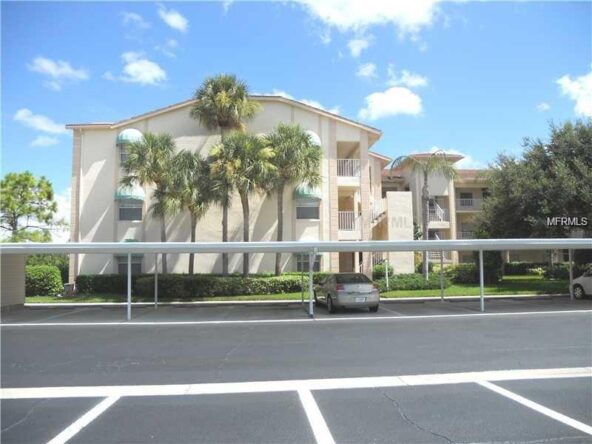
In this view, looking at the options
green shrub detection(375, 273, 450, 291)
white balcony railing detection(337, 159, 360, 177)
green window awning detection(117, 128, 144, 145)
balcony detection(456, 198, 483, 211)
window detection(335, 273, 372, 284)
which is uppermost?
green window awning detection(117, 128, 144, 145)

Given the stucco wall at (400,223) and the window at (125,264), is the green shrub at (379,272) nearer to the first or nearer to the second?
the stucco wall at (400,223)

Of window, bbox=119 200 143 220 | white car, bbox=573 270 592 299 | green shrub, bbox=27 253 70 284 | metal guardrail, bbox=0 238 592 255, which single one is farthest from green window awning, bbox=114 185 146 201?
white car, bbox=573 270 592 299

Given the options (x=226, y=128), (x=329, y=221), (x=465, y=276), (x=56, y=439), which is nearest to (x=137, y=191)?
(x=226, y=128)

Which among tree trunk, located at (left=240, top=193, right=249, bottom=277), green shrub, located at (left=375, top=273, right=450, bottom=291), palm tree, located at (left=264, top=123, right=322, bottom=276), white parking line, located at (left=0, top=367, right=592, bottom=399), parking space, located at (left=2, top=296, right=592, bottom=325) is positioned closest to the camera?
white parking line, located at (left=0, top=367, right=592, bottom=399)

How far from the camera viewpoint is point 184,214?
27000mm

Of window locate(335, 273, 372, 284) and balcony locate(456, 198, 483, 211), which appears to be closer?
window locate(335, 273, 372, 284)

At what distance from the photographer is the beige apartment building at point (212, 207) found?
1059 inches

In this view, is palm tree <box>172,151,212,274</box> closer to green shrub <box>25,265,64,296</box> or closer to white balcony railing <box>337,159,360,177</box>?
green shrub <box>25,265,64,296</box>

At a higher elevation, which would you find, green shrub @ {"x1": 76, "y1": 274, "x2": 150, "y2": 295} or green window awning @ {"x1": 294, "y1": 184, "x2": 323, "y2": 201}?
green window awning @ {"x1": 294, "y1": 184, "x2": 323, "y2": 201}

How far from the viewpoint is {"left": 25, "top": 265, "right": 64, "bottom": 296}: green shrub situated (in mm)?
25078

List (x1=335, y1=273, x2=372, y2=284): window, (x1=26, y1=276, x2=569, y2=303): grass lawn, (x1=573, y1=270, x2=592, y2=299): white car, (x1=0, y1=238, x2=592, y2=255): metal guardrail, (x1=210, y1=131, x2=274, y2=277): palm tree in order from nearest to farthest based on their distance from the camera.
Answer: (x1=0, y1=238, x2=592, y2=255): metal guardrail, (x1=335, y1=273, x2=372, y2=284): window, (x1=573, y1=270, x2=592, y2=299): white car, (x1=26, y1=276, x2=569, y2=303): grass lawn, (x1=210, y1=131, x2=274, y2=277): palm tree

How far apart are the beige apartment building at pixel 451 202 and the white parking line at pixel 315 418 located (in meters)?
32.0

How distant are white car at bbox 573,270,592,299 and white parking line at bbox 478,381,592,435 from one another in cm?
1643

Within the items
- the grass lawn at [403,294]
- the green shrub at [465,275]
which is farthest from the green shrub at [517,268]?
the grass lawn at [403,294]
